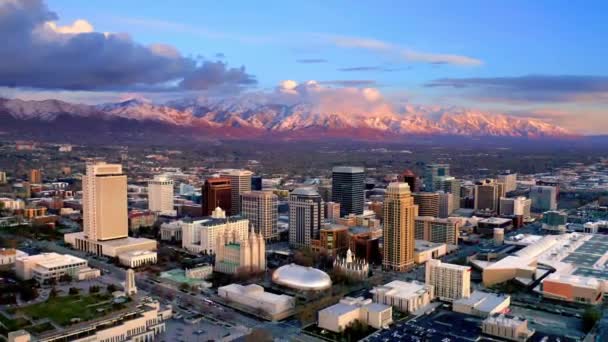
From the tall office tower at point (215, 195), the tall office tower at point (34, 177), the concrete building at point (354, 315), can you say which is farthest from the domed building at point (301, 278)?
the tall office tower at point (34, 177)

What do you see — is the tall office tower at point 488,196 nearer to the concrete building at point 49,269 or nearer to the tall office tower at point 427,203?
the tall office tower at point 427,203

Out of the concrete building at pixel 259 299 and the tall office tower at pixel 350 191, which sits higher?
the tall office tower at pixel 350 191

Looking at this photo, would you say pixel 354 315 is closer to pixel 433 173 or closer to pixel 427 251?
pixel 427 251

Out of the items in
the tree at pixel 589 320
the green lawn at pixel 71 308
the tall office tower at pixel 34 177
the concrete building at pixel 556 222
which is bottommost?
the tree at pixel 589 320

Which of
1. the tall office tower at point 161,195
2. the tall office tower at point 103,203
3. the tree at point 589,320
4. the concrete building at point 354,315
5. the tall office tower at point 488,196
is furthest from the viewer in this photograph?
the tall office tower at point 488,196

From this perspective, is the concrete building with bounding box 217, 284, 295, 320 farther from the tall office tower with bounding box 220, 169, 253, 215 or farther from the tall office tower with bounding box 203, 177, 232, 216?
the tall office tower with bounding box 220, 169, 253, 215

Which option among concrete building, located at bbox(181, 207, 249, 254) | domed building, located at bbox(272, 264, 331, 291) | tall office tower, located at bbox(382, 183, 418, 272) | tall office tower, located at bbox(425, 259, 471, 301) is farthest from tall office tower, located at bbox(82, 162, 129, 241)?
tall office tower, located at bbox(425, 259, 471, 301)

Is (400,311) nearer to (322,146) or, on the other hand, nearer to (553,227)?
(553,227)

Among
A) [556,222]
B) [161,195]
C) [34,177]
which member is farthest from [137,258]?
[34,177]

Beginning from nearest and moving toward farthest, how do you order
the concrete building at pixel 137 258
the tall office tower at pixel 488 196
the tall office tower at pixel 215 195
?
the concrete building at pixel 137 258
the tall office tower at pixel 215 195
the tall office tower at pixel 488 196
